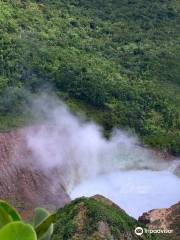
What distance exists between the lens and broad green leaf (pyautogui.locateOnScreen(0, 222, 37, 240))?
4.36 metres

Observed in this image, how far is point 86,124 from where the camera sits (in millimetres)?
43094

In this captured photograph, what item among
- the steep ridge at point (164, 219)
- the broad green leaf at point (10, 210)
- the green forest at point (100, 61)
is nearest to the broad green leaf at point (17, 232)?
the broad green leaf at point (10, 210)

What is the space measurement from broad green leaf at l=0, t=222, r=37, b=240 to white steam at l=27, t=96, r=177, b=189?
31.8 m

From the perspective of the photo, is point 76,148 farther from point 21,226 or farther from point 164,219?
point 21,226

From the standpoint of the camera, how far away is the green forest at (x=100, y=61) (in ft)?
147

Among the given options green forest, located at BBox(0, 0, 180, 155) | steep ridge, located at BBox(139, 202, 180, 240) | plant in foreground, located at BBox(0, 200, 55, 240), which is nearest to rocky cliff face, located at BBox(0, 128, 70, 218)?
green forest, located at BBox(0, 0, 180, 155)

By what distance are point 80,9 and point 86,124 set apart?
2020 centimetres

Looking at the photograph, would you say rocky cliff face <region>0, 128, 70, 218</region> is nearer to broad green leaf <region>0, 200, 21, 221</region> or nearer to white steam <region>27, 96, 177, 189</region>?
white steam <region>27, 96, 177, 189</region>

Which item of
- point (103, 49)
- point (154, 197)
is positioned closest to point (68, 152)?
point (154, 197)

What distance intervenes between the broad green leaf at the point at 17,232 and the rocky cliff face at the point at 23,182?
27.0 metres

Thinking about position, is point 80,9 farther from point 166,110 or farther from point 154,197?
point 154,197

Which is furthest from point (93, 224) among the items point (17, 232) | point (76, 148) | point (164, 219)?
point (76, 148)

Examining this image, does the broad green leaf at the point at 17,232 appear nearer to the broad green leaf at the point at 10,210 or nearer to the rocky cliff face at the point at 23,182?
the broad green leaf at the point at 10,210

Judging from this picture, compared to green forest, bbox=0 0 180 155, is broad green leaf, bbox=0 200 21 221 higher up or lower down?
higher up
